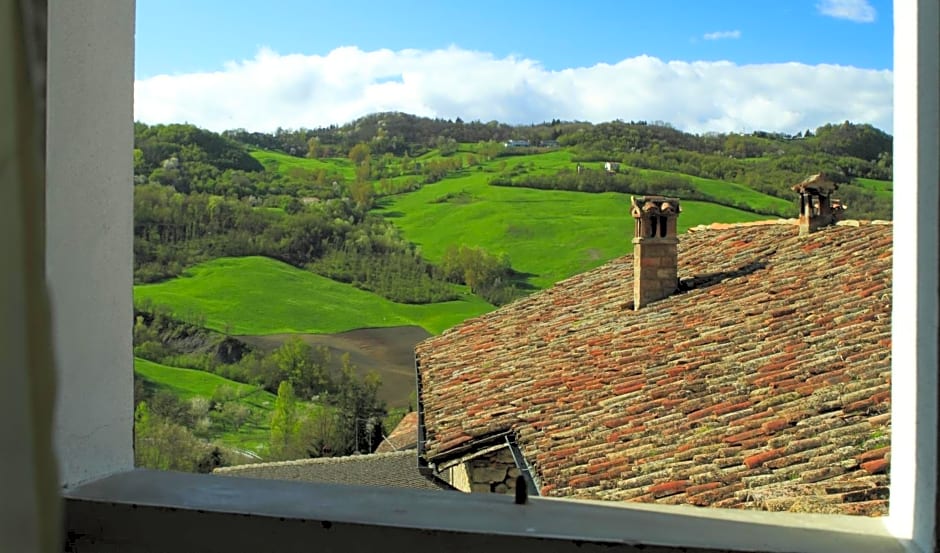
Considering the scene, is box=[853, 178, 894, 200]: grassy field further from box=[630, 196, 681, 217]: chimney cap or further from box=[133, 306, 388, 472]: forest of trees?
box=[133, 306, 388, 472]: forest of trees

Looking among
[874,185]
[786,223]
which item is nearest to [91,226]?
[786,223]

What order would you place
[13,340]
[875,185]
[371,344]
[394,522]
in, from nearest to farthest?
[13,340]
[394,522]
[875,185]
[371,344]

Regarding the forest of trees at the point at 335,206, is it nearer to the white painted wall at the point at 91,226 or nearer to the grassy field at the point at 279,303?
the grassy field at the point at 279,303

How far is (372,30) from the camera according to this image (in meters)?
33.5

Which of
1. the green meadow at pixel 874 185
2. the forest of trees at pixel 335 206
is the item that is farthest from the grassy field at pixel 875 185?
the forest of trees at pixel 335 206

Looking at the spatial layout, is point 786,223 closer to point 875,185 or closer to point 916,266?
point 916,266

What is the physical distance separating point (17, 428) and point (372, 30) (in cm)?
3484

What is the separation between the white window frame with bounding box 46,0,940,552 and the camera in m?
0.65

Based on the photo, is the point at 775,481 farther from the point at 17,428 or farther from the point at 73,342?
the point at 17,428

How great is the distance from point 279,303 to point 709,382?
1837cm

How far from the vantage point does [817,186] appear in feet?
23.2

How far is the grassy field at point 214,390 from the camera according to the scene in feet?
59.4

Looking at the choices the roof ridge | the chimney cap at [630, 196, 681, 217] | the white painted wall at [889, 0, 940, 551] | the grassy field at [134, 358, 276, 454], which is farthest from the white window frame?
the grassy field at [134, 358, 276, 454]

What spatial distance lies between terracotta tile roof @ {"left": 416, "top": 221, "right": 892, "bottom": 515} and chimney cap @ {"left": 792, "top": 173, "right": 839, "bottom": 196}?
1.17 feet
